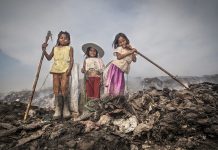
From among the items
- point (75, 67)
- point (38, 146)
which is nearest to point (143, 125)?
point (38, 146)

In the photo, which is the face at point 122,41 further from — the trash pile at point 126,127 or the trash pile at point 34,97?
the trash pile at point 34,97

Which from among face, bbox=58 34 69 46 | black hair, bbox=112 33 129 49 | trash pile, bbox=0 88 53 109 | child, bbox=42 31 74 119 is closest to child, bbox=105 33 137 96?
black hair, bbox=112 33 129 49

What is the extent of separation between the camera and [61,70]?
6715 mm

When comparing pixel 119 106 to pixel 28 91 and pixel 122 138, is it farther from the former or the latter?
pixel 28 91

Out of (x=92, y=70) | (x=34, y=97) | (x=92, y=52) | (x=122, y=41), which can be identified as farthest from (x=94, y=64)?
(x=34, y=97)

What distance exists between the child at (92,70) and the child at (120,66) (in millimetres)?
307

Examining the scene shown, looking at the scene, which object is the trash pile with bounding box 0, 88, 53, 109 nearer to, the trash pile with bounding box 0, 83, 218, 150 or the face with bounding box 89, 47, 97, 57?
the face with bounding box 89, 47, 97, 57

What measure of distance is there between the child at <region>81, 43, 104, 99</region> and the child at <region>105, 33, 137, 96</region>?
307 millimetres

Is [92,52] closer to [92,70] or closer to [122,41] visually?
[92,70]

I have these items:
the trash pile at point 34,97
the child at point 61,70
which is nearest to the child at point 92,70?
the child at point 61,70

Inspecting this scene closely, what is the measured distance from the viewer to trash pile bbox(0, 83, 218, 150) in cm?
493

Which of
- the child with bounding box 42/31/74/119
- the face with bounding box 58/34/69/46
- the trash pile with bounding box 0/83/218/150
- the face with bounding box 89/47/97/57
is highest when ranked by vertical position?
the face with bounding box 58/34/69/46

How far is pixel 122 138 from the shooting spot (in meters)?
5.09

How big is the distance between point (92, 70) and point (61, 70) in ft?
3.43
